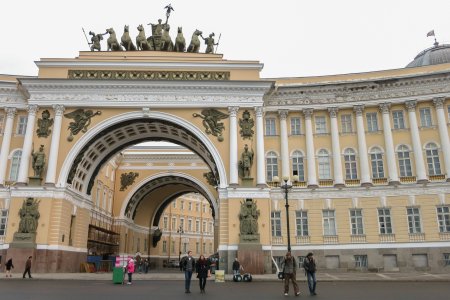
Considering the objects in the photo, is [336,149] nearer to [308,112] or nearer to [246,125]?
[308,112]

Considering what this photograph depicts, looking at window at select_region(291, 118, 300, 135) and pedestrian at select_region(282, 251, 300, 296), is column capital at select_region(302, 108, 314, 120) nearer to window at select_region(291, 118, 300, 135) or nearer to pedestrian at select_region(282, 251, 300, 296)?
window at select_region(291, 118, 300, 135)

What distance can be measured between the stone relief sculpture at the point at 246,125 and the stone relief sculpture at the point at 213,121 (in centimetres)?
146

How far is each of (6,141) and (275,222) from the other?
22.8 m

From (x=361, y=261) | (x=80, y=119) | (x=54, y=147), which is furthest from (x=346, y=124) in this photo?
(x=54, y=147)

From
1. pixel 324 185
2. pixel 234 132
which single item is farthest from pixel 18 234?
pixel 324 185

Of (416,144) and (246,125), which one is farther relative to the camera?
(246,125)

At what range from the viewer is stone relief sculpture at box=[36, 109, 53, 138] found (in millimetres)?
33000

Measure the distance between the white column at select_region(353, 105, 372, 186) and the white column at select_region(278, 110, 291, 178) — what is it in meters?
5.82

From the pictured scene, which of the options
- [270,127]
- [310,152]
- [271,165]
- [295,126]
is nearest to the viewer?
[310,152]

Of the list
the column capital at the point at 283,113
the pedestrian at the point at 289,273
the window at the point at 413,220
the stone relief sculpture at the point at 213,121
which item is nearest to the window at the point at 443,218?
the window at the point at 413,220

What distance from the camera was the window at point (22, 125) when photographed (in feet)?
113

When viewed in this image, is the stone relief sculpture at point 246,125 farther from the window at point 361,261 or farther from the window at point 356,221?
the window at point 361,261

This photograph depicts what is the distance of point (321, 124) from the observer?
116ft

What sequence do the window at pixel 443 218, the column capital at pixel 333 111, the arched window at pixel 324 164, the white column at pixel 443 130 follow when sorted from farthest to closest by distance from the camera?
the column capital at pixel 333 111 < the arched window at pixel 324 164 < the white column at pixel 443 130 < the window at pixel 443 218
